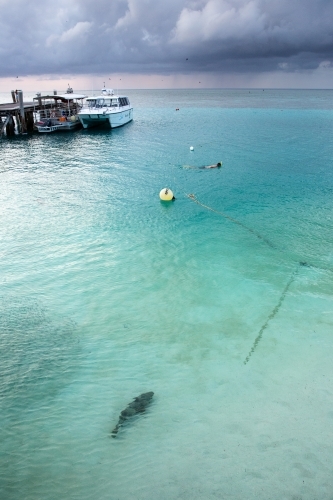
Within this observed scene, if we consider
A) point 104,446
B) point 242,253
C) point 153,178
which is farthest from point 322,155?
point 104,446

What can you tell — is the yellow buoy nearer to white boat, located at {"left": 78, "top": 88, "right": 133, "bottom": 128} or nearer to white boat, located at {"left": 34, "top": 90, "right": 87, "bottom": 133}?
white boat, located at {"left": 78, "top": 88, "right": 133, "bottom": 128}

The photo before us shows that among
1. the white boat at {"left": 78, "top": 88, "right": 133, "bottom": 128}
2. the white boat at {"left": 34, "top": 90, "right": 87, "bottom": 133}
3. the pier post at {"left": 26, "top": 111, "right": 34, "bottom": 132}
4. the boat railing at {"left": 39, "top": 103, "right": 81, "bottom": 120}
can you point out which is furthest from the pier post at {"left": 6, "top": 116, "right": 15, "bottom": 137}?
the white boat at {"left": 78, "top": 88, "right": 133, "bottom": 128}

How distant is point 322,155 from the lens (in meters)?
36.6

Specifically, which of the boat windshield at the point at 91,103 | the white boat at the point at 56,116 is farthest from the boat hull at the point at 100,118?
the white boat at the point at 56,116

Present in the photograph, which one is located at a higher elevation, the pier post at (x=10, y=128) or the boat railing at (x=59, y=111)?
the boat railing at (x=59, y=111)

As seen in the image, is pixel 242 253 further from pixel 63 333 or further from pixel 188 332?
pixel 63 333

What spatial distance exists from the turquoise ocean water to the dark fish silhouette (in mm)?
149

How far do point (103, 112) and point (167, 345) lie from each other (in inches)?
1811

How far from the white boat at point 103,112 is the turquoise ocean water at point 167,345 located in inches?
1171

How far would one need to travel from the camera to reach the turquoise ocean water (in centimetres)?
698

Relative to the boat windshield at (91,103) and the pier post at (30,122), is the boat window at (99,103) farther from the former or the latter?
the pier post at (30,122)

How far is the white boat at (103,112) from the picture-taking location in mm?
49381

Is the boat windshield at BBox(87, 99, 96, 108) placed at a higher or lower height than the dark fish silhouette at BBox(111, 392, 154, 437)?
higher

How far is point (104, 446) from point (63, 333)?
407 cm
